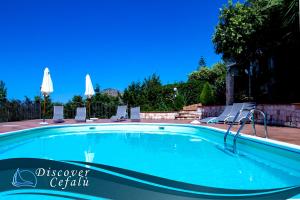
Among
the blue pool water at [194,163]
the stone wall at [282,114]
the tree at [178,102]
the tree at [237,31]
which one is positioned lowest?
the blue pool water at [194,163]

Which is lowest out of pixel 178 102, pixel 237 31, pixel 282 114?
pixel 282 114

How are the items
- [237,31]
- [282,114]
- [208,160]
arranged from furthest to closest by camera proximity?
1. [237,31]
2. [282,114]
3. [208,160]

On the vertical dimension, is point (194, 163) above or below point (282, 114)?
below

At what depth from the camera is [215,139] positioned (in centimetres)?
1009

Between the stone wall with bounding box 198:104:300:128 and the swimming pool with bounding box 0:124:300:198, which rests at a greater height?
the stone wall with bounding box 198:104:300:128

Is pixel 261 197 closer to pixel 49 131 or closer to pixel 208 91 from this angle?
pixel 49 131

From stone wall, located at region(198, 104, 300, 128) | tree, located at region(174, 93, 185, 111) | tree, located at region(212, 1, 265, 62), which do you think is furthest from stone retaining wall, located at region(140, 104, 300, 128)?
tree, located at region(174, 93, 185, 111)

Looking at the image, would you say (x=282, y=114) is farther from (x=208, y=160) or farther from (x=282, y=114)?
(x=208, y=160)

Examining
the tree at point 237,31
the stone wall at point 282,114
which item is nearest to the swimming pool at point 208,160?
the stone wall at point 282,114

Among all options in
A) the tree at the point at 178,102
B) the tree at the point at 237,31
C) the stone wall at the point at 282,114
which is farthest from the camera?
the tree at the point at 178,102

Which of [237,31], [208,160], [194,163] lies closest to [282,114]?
[237,31]

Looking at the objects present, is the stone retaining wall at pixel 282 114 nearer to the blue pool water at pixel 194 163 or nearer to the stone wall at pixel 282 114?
the stone wall at pixel 282 114

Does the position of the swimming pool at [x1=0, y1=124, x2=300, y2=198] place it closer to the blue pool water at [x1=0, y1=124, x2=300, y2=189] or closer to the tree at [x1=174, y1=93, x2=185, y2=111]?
the blue pool water at [x1=0, y1=124, x2=300, y2=189]

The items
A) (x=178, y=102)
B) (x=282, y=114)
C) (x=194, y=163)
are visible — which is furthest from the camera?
(x=178, y=102)
